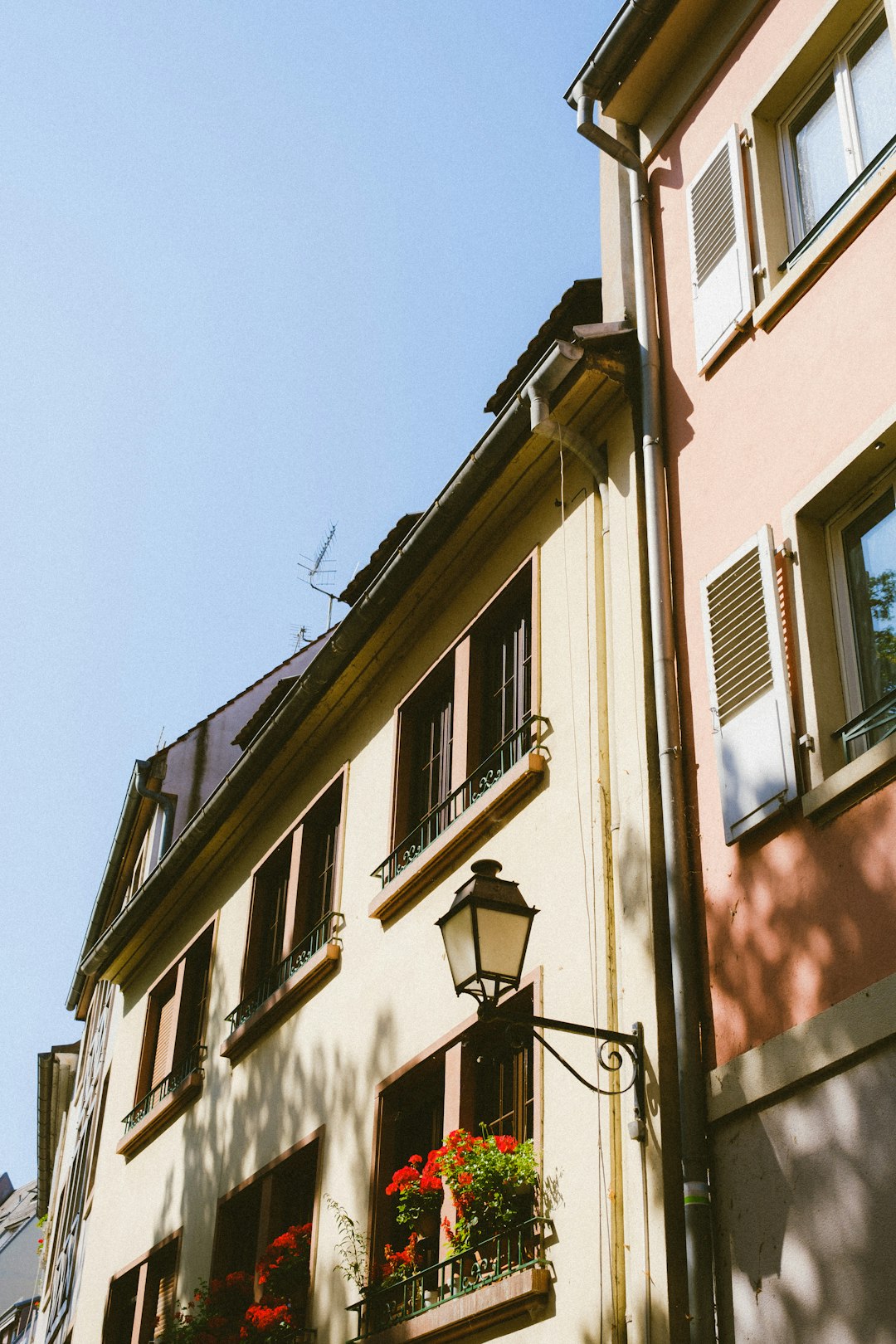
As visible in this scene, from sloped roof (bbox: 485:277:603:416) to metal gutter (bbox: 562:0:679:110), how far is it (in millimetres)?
1162

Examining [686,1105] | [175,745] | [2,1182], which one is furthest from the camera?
[2,1182]

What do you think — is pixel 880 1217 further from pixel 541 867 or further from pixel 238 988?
pixel 238 988

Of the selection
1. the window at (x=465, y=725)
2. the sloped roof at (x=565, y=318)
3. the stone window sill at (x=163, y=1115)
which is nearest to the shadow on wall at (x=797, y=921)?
the window at (x=465, y=725)

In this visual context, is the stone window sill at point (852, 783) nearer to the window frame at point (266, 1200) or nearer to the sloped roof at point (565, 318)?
the sloped roof at point (565, 318)

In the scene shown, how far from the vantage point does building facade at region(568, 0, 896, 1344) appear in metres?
5.57

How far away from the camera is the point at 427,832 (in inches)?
399

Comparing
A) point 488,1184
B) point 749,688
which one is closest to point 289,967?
point 488,1184

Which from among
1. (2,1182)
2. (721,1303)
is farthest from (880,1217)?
(2,1182)

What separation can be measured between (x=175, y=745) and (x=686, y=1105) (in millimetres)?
14624

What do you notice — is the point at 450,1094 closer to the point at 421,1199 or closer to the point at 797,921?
the point at 421,1199

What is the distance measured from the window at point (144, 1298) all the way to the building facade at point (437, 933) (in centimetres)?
4

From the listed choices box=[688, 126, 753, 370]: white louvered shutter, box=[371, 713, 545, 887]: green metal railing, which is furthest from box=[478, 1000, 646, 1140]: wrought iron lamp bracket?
box=[688, 126, 753, 370]: white louvered shutter

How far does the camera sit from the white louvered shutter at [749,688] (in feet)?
21.1

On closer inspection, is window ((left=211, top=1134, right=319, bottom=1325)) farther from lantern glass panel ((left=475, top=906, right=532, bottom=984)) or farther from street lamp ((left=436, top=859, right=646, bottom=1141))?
lantern glass panel ((left=475, top=906, right=532, bottom=984))
